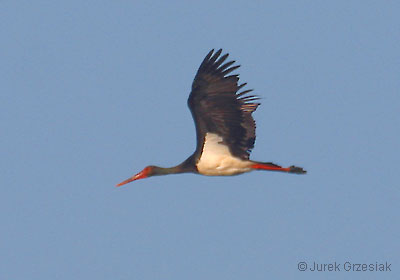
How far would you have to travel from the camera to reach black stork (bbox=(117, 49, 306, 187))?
21.6 m

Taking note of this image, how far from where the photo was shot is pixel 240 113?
22125 mm

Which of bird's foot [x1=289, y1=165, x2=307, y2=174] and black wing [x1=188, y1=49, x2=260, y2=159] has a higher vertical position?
black wing [x1=188, y1=49, x2=260, y2=159]

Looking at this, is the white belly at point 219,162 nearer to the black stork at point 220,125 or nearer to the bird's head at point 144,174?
the black stork at point 220,125

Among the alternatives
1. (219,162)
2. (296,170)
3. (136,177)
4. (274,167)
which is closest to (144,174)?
(136,177)

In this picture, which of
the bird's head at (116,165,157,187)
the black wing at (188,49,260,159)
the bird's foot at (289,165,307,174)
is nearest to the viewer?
the black wing at (188,49,260,159)

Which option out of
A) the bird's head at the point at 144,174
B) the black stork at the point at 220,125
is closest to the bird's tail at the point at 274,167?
the black stork at the point at 220,125

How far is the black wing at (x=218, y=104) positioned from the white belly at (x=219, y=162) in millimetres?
140

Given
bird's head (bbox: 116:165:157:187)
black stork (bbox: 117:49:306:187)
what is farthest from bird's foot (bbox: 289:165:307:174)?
bird's head (bbox: 116:165:157:187)

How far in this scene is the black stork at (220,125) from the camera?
21578 mm

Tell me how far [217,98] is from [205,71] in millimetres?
668

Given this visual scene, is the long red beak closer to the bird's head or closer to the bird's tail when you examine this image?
the bird's head

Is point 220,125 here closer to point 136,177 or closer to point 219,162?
point 219,162

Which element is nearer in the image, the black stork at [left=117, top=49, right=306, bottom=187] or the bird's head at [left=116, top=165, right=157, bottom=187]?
the black stork at [left=117, top=49, right=306, bottom=187]

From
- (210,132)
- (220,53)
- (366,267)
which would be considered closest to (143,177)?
(210,132)
